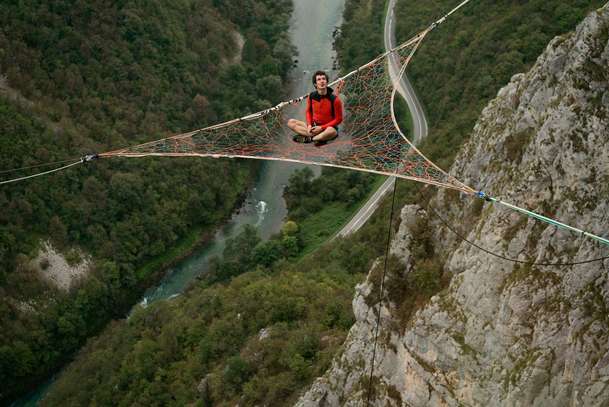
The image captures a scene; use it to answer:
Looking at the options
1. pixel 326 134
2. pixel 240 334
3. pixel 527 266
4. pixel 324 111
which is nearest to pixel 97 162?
pixel 240 334

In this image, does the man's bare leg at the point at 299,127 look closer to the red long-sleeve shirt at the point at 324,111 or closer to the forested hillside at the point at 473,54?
the red long-sleeve shirt at the point at 324,111

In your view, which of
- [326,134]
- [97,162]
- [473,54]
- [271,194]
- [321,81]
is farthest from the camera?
[271,194]

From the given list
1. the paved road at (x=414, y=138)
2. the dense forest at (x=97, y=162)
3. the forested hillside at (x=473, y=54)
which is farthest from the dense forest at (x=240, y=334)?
the forested hillside at (x=473, y=54)

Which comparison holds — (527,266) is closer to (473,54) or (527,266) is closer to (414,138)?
(473,54)

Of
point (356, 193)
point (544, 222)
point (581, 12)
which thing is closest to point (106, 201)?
point (356, 193)

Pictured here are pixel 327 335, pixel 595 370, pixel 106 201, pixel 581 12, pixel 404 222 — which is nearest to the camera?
pixel 595 370

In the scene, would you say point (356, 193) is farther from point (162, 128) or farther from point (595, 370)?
point (595, 370)

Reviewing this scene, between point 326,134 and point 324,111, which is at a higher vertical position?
point 324,111
